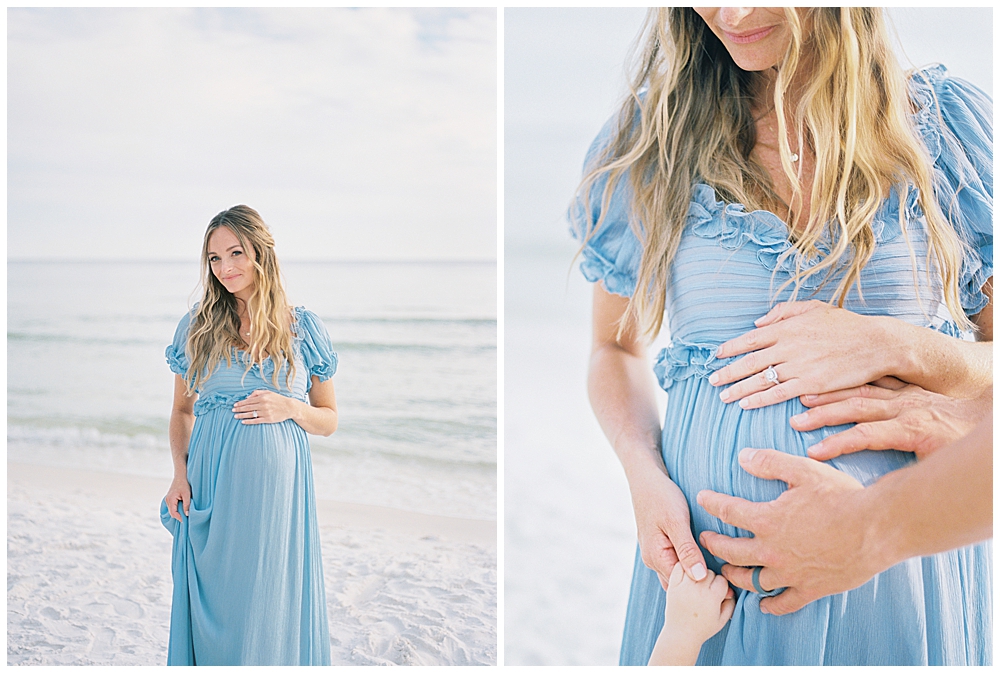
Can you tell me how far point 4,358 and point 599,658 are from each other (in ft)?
6.91

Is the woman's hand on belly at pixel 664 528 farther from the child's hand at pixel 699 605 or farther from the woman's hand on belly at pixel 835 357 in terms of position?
the woman's hand on belly at pixel 835 357

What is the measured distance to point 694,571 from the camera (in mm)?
1244

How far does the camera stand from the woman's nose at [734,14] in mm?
1285

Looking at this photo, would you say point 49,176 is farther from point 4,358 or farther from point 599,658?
point 599,658

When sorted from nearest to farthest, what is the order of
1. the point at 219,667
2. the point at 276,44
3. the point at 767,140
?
the point at 767,140 < the point at 219,667 < the point at 276,44

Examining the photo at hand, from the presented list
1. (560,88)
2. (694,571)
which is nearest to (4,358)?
(694,571)

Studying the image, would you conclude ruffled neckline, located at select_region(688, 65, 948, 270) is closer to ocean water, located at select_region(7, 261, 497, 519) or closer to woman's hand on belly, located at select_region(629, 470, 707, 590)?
woman's hand on belly, located at select_region(629, 470, 707, 590)

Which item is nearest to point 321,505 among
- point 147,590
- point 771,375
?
point 147,590

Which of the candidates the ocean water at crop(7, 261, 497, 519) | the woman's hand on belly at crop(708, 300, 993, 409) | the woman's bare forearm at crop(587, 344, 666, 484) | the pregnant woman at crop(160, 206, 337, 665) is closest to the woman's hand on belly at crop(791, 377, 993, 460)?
the woman's hand on belly at crop(708, 300, 993, 409)

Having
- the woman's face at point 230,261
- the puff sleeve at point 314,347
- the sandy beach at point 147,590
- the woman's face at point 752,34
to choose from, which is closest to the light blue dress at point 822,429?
the woman's face at point 752,34

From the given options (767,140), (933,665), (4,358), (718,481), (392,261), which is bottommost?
(933,665)

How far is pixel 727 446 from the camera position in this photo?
128 centimetres

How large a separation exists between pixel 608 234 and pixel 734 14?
1.45ft

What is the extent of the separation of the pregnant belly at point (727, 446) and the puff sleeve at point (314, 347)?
2.45 feet
